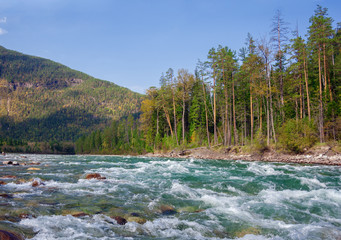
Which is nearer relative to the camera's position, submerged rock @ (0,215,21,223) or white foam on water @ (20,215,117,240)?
white foam on water @ (20,215,117,240)

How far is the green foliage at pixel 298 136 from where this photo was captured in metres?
26.7

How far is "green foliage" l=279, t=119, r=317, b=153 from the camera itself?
87.6 ft

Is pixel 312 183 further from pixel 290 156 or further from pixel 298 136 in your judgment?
pixel 298 136

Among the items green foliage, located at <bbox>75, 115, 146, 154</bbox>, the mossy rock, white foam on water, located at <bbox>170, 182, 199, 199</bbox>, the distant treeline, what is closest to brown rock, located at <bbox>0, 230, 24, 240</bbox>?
the mossy rock

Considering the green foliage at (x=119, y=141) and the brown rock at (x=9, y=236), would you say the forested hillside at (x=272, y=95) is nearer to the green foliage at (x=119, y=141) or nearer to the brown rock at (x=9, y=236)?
the green foliage at (x=119, y=141)

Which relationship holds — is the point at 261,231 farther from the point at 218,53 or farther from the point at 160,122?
the point at 160,122

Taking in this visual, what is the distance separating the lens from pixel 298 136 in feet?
89.0

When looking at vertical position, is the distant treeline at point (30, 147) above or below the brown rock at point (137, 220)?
below

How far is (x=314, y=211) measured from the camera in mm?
8016

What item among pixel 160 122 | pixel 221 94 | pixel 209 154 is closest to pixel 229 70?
pixel 221 94

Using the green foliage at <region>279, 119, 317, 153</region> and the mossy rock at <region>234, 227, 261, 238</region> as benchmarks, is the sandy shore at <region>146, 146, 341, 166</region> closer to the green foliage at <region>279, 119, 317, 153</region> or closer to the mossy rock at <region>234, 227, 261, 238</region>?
the green foliage at <region>279, 119, 317, 153</region>

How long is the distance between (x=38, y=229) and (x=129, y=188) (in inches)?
227

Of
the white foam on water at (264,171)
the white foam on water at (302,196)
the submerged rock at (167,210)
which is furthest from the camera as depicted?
the white foam on water at (264,171)

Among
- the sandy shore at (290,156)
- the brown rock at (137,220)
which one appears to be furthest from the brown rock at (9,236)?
the sandy shore at (290,156)
